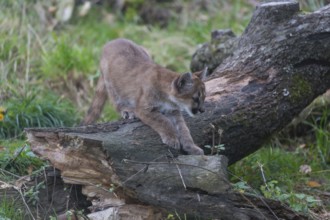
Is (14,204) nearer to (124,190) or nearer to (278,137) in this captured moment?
(124,190)

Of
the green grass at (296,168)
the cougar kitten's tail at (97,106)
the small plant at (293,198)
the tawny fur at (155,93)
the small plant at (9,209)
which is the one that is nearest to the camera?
the small plant at (9,209)

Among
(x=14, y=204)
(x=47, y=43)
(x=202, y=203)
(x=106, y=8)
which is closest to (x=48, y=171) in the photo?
(x=14, y=204)

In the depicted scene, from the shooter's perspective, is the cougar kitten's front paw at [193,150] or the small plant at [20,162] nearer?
the cougar kitten's front paw at [193,150]

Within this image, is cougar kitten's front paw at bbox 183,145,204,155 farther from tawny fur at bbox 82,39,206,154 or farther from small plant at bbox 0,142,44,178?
small plant at bbox 0,142,44,178

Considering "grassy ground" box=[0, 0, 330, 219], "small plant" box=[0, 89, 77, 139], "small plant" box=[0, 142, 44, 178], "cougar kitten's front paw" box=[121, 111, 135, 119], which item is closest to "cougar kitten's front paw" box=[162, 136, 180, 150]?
"grassy ground" box=[0, 0, 330, 219]

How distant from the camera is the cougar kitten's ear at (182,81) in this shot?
5996mm

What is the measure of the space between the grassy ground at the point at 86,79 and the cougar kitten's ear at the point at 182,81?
3.47 ft

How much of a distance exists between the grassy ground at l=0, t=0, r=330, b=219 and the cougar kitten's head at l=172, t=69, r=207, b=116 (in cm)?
86

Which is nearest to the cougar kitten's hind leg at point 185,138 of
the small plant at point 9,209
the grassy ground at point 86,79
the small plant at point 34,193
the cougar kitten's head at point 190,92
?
the cougar kitten's head at point 190,92

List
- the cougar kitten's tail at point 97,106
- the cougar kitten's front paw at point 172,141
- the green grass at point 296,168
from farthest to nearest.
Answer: the cougar kitten's tail at point 97,106 < the green grass at point 296,168 < the cougar kitten's front paw at point 172,141

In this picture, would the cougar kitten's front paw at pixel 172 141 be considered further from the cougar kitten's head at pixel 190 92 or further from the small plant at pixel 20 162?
the small plant at pixel 20 162

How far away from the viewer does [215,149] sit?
582 centimetres

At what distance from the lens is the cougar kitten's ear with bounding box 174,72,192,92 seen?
5996 mm

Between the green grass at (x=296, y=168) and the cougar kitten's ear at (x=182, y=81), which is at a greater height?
the cougar kitten's ear at (x=182, y=81)
